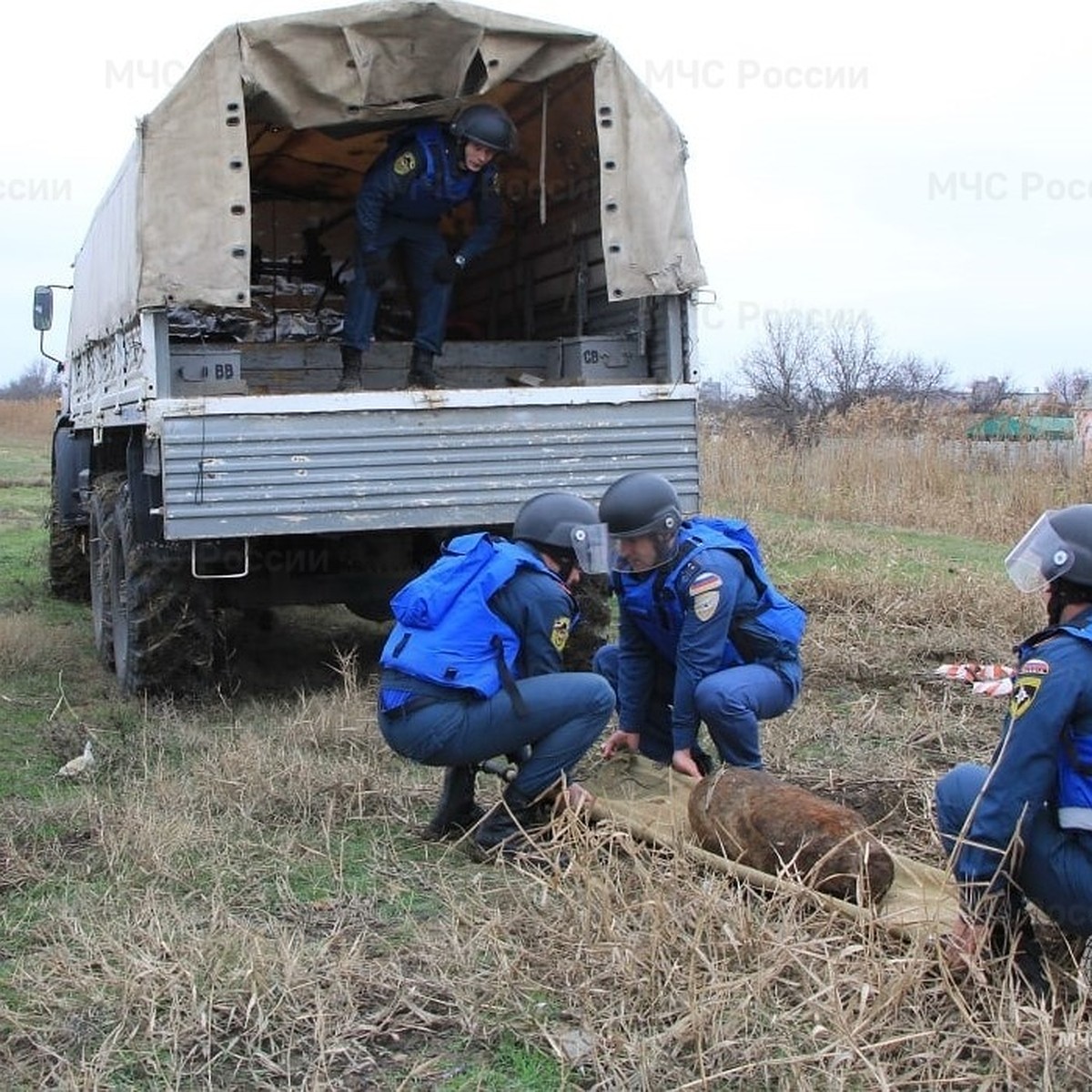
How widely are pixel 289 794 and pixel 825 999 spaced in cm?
246

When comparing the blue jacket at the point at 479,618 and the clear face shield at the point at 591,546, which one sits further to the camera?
the clear face shield at the point at 591,546

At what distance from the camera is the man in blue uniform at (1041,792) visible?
3342mm

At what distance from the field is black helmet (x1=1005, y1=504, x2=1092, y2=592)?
0.91 m

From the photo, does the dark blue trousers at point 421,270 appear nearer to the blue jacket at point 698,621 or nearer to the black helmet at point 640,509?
the blue jacket at point 698,621

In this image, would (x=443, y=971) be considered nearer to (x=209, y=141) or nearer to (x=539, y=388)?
(x=539, y=388)

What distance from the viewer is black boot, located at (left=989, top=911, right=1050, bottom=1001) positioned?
3.44 meters

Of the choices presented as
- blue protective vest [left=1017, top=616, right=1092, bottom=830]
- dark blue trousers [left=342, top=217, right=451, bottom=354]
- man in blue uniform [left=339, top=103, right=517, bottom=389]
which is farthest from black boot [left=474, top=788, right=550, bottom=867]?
dark blue trousers [left=342, top=217, right=451, bottom=354]

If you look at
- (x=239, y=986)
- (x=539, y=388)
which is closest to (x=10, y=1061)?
(x=239, y=986)

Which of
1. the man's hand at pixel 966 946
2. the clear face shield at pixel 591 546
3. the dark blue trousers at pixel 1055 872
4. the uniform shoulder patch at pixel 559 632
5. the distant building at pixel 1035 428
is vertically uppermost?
the distant building at pixel 1035 428

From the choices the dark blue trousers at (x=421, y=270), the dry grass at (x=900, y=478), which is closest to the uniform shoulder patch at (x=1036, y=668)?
the dark blue trousers at (x=421, y=270)

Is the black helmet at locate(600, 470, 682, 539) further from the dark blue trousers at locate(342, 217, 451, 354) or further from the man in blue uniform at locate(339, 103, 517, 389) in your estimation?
the dark blue trousers at locate(342, 217, 451, 354)

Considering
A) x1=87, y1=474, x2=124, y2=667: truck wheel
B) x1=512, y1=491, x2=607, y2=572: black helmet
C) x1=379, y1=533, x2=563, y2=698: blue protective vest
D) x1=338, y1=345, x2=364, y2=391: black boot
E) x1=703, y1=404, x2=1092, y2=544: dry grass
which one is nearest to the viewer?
x1=379, y1=533, x2=563, y2=698: blue protective vest

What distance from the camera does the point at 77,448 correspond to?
10.6 m

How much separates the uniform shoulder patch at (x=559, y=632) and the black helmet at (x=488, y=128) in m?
3.55
